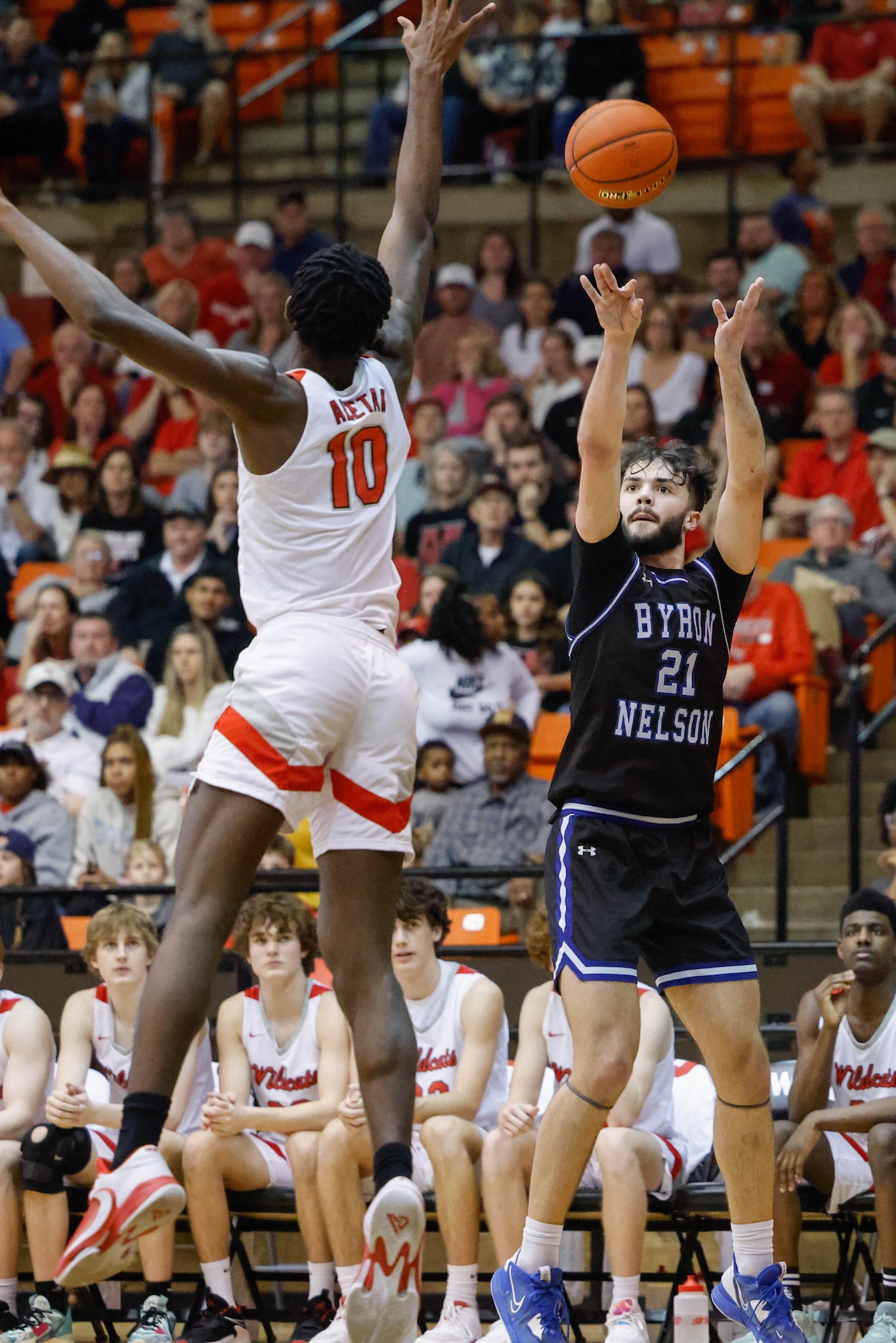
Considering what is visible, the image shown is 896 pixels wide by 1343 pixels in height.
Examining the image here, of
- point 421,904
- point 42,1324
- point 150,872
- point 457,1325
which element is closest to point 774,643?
point 150,872

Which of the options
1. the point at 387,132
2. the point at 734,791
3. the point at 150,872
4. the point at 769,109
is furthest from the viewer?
the point at 387,132

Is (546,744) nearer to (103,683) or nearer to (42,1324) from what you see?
(103,683)

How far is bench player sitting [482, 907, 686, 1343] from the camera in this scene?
252 inches

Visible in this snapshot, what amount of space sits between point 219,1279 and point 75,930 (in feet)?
8.21

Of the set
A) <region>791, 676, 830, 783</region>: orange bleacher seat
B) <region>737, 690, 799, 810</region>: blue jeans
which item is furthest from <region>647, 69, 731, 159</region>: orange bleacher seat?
<region>737, 690, 799, 810</region>: blue jeans

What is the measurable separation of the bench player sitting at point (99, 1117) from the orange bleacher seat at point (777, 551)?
5024mm

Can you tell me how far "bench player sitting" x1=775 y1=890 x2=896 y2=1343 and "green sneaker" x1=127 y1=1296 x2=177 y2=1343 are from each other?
2.06 m

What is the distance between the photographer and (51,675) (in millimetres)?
10883

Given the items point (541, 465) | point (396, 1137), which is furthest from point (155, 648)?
point (396, 1137)

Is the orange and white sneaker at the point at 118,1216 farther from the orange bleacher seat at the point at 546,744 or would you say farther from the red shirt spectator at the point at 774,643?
the red shirt spectator at the point at 774,643

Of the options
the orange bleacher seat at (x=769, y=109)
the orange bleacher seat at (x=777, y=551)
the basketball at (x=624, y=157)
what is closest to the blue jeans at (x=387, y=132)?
the orange bleacher seat at (x=769, y=109)

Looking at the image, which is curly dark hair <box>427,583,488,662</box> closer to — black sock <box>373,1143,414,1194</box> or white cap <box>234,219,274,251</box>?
black sock <box>373,1143,414,1194</box>

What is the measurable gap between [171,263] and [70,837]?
6771 mm

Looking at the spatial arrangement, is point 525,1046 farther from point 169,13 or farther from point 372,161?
point 169,13
